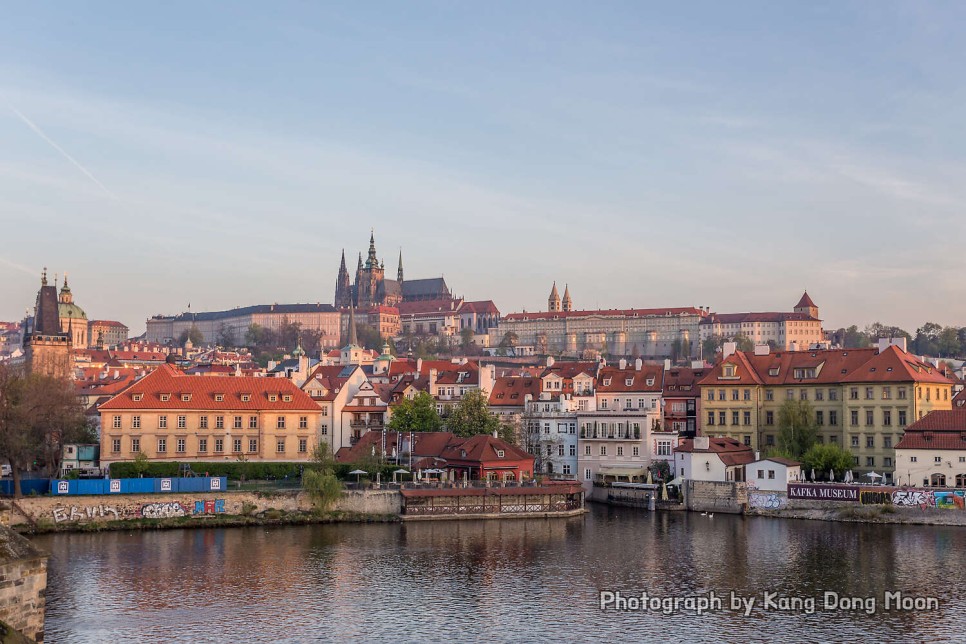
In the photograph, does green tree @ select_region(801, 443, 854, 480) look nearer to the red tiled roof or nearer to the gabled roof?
the gabled roof

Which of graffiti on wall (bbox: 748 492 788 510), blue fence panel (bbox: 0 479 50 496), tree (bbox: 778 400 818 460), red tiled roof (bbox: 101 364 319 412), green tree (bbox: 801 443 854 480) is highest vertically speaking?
red tiled roof (bbox: 101 364 319 412)

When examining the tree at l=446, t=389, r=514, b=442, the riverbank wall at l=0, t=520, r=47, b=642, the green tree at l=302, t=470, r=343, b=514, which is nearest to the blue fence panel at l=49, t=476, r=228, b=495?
the green tree at l=302, t=470, r=343, b=514

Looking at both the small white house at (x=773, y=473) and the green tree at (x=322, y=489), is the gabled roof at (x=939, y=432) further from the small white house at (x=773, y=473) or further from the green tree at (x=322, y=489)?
the green tree at (x=322, y=489)

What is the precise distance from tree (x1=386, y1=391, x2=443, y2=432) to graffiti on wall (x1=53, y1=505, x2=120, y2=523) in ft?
84.6

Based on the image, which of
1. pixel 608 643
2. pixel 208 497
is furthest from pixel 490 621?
pixel 208 497

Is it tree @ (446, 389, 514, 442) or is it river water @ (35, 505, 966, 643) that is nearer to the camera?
river water @ (35, 505, 966, 643)

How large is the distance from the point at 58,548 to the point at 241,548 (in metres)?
9.33

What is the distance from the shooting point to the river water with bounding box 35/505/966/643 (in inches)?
1547

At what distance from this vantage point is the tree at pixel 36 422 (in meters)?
66.2

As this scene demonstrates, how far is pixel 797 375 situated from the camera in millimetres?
89312

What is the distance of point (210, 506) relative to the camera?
6519 cm

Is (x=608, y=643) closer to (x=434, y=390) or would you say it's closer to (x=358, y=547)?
(x=358, y=547)

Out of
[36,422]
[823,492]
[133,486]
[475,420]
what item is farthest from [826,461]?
[36,422]

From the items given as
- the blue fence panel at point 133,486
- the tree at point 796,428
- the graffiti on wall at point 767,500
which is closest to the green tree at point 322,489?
the blue fence panel at point 133,486
